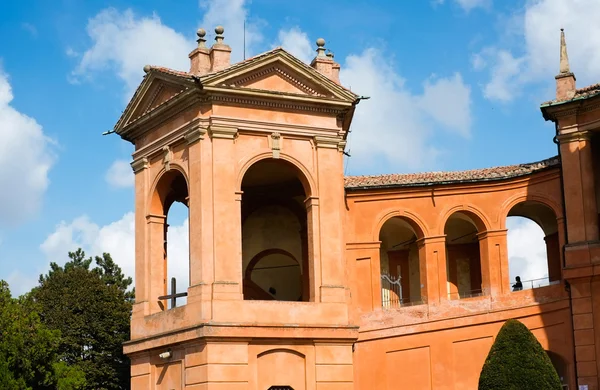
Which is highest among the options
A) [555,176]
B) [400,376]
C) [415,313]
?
[555,176]

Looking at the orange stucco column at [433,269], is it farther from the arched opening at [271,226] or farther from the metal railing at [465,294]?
the arched opening at [271,226]

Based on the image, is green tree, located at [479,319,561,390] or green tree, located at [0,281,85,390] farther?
green tree, located at [0,281,85,390]

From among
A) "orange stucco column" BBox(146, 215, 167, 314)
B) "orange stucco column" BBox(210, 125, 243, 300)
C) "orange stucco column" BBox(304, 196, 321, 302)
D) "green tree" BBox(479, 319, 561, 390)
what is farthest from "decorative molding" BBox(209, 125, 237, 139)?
"green tree" BBox(479, 319, 561, 390)

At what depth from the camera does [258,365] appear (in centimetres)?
2573

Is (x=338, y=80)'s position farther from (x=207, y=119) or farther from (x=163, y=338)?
(x=163, y=338)

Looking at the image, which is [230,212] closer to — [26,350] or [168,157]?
[168,157]

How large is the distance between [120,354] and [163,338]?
73.9 feet

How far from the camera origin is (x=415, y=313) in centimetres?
3034

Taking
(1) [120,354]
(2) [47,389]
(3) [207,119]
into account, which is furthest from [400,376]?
(1) [120,354]

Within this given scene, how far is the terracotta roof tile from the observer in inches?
1219

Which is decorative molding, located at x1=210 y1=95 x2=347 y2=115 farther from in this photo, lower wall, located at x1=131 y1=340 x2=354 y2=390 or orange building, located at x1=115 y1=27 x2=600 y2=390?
lower wall, located at x1=131 y1=340 x2=354 y2=390

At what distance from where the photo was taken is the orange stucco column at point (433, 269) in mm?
30547

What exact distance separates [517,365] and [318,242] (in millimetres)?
6038

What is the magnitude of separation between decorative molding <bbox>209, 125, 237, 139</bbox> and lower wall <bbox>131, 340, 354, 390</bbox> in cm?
532
